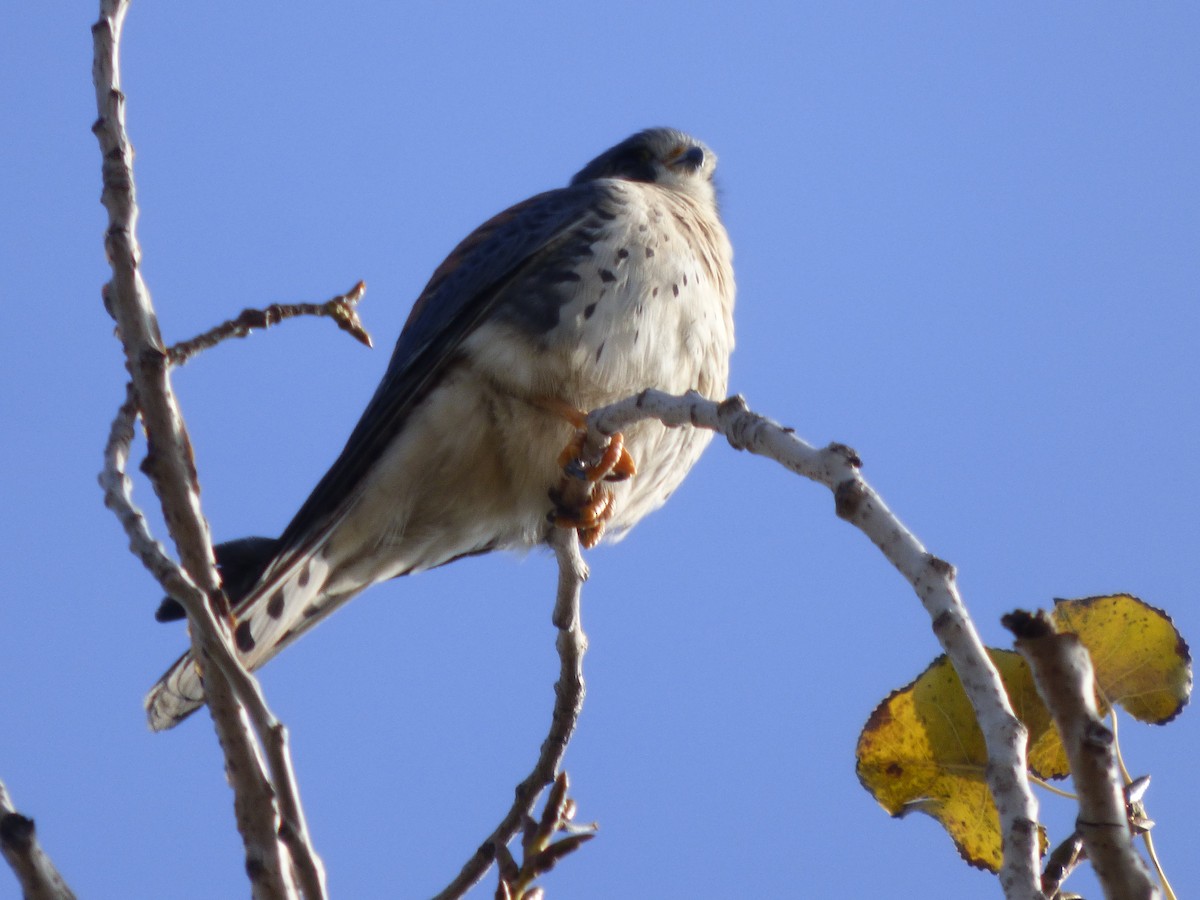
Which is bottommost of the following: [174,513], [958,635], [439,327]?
[958,635]

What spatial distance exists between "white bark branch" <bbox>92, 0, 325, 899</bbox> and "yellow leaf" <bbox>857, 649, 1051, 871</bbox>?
64cm

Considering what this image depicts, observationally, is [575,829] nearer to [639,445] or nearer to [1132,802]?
[1132,802]

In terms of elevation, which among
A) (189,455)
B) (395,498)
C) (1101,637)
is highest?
(395,498)

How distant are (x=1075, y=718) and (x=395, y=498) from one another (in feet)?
8.41

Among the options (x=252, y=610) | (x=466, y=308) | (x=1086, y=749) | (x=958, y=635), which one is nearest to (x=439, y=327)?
(x=466, y=308)

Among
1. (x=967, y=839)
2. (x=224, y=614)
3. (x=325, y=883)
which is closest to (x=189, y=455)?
(x=224, y=614)

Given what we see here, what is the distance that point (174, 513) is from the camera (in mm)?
1560

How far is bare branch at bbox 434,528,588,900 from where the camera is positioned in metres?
2.01

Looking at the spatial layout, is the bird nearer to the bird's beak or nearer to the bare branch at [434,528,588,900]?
the bare branch at [434,528,588,900]

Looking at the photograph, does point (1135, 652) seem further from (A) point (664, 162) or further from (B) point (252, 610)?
(A) point (664, 162)

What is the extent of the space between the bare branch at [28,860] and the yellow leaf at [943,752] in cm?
86

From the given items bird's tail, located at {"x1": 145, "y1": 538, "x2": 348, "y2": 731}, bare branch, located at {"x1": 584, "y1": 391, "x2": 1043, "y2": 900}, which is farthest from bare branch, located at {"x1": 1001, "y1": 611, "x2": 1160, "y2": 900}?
bird's tail, located at {"x1": 145, "y1": 538, "x2": 348, "y2": 731}

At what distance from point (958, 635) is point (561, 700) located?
1.51 metres

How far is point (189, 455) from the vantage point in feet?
5.25
